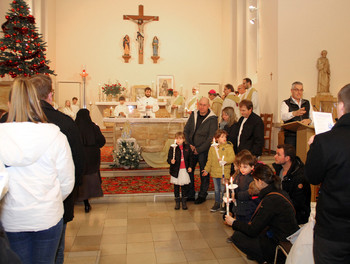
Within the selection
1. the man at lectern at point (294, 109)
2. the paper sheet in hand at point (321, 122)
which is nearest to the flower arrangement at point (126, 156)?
the man at lectern at point (294, 109)

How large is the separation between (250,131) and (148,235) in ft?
7.54

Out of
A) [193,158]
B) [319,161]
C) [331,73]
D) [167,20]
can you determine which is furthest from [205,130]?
[167,20]

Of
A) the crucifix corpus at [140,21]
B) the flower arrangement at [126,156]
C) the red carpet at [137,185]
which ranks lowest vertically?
the red carpet at [137,185]

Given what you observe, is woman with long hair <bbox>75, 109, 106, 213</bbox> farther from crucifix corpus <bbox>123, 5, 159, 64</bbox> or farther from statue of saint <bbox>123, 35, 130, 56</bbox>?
crucifix corpus <bbox>123, 5, 159, 64</bbox>

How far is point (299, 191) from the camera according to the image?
375 cm

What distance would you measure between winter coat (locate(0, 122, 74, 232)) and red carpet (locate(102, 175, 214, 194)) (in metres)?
4.51

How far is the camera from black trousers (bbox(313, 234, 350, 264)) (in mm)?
1926

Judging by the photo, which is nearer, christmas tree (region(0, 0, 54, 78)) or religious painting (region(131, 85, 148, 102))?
christmas tree (region(0, 0, 54, 78))

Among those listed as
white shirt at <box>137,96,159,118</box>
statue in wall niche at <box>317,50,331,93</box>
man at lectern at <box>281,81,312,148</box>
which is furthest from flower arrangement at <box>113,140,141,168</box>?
statue in wall niche at <box>317,50,331,93</box>

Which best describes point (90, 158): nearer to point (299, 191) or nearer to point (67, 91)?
point (299, 191)

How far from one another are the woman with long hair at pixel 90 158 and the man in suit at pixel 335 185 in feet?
12.9

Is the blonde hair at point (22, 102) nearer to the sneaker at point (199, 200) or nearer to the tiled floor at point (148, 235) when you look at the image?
the tiled floor at point (148, 235)

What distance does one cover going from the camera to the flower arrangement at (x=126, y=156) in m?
8.07

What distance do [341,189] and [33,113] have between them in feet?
6.08
